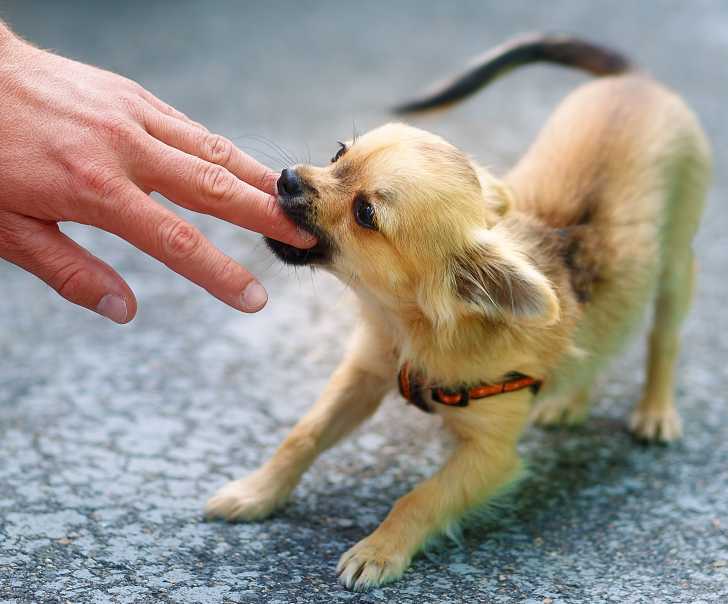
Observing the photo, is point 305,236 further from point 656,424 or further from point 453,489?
point 656,424

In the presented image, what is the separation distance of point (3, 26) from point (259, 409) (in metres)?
1.70

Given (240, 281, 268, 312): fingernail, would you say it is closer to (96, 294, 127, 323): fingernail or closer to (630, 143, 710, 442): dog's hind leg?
(96, 294, 127, 323): fingernail

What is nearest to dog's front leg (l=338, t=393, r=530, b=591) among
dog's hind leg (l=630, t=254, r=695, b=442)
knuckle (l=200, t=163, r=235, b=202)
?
dog's hind leg (l=630, t=254, r=695, b=442)

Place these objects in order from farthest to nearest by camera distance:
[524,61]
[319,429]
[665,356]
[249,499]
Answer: [524,61] → [665,356] → [319,429] → [249,499]

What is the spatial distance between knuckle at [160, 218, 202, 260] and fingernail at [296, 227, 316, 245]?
344 mm

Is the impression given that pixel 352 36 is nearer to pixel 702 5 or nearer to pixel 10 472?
pixel 702 5

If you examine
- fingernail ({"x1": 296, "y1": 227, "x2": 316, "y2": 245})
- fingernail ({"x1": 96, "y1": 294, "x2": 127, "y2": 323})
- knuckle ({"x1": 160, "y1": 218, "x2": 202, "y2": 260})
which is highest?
fingernail ({"x1": 296, "y1": 227, "x2": 316, "y2": 245})

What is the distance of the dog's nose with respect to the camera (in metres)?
2.51

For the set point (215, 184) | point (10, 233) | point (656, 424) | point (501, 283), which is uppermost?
point (215, 184)

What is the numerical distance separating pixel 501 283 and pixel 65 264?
1179mm

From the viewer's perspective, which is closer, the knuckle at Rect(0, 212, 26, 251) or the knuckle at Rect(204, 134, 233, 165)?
the knuckle at Rect(0, 212, 26, 251)

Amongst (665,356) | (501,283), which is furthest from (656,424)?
(501,283)

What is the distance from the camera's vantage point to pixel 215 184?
2268 mm

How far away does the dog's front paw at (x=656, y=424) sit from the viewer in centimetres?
352
